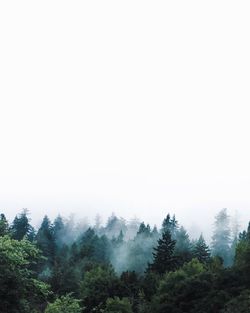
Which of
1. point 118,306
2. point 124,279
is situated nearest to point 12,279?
point 118,306

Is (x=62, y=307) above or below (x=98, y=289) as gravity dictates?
below

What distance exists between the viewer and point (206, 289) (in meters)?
43.7

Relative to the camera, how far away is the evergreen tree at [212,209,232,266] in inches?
4306

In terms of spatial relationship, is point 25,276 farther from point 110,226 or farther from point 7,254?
point 110,226

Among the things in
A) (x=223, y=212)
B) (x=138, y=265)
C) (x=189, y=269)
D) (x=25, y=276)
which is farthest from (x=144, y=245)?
(x=25, y=276)

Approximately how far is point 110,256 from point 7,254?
8874cm

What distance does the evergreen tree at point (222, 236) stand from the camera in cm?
10938

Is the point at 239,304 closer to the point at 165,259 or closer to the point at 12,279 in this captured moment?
the point at 12,279

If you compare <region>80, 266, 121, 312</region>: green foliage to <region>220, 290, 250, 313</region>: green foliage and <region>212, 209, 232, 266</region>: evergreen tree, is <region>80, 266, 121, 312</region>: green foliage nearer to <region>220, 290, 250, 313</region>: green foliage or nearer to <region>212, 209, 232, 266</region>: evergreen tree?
<region>220, 290, 250, 313</region>: green foliage

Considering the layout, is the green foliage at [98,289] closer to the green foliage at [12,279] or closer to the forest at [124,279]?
the forest at [124,279]

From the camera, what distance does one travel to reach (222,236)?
116 meters

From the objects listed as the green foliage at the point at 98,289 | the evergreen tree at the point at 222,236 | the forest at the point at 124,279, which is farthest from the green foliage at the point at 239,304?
the evergreen tree at the point at 222,236

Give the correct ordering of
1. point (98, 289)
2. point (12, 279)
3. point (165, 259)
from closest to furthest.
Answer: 1. point (12, 279)
2. point (98, 289)
3. point (165, 259)

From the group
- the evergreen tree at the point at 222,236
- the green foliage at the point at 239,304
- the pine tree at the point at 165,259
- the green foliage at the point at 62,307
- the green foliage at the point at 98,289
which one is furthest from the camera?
the evergreen tree at the point at 222,236
